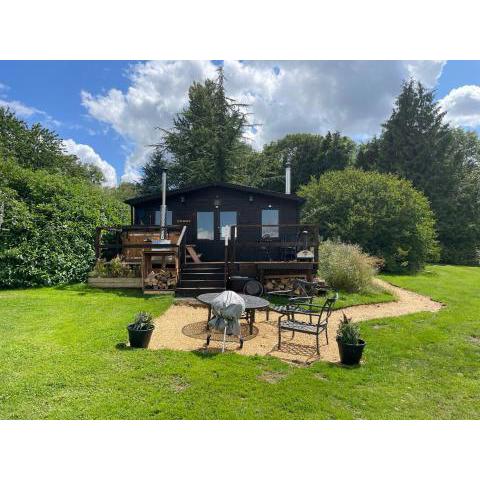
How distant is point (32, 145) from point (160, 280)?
22431mm

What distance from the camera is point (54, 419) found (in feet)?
9.29

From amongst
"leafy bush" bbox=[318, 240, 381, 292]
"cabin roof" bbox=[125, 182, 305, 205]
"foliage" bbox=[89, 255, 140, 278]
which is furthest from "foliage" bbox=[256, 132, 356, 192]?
"foliage" bbox=[89, 255, 140, 278]

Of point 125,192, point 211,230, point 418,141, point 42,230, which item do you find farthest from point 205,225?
point 125,192

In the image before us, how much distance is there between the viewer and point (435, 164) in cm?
2716

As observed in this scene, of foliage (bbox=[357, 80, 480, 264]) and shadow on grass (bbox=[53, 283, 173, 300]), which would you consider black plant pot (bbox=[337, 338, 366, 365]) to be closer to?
shadow on grass (bbox=[53, 283, 173, 300])

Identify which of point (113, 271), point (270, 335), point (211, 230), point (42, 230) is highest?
point (211, 230)

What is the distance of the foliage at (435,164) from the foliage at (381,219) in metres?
9.80

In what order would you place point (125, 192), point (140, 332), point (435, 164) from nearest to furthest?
point (140, 332), point (435, 164), point (125, 192)

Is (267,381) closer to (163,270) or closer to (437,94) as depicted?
(163,270)

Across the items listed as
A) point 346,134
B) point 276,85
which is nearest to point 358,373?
point 276,85

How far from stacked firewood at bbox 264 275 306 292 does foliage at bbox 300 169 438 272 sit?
807cm

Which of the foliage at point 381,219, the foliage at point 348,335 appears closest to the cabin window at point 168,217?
the foliage at point 381,219

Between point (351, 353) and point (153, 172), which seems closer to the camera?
point (351, 353)

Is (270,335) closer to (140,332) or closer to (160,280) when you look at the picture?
(140,332)
